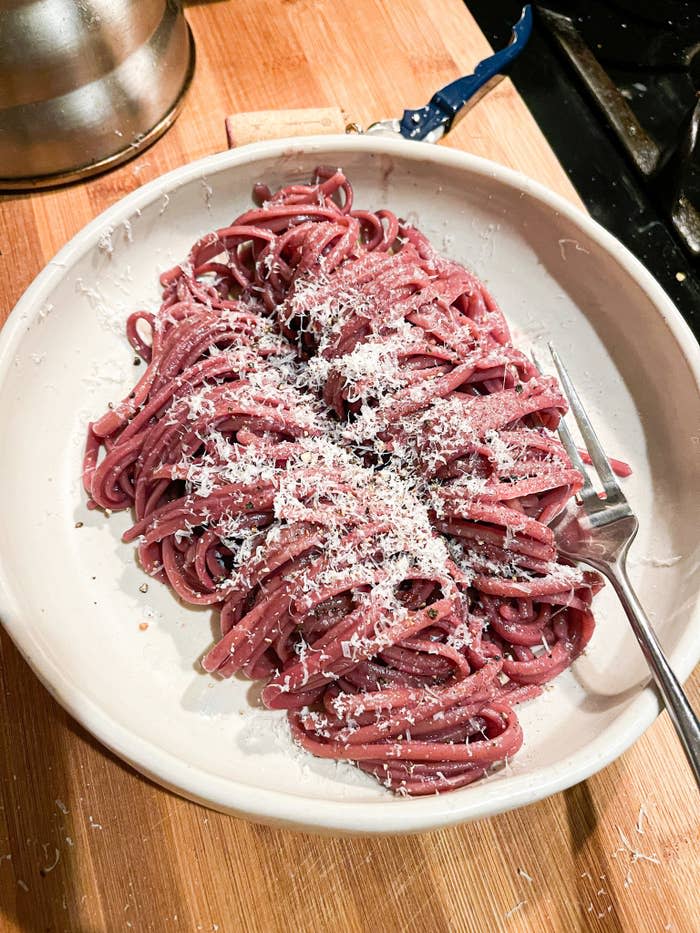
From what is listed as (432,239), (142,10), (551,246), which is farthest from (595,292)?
(142,10)

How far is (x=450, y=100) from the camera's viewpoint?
2.52m

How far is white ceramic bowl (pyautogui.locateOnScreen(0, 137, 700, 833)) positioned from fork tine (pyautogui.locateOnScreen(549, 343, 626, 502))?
0.22 metres

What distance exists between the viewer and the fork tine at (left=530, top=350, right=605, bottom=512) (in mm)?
1868

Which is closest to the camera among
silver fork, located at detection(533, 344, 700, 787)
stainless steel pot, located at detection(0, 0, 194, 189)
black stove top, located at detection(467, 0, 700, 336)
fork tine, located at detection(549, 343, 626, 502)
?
silver fork, located at detection(533, 344, 700, 787)

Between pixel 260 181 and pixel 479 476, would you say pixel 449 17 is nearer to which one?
pixel 260 181

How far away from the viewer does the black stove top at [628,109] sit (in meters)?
2.69

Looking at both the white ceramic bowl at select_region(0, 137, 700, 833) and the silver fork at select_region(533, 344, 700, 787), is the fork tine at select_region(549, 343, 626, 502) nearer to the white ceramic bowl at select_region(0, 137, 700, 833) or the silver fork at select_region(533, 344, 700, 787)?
the silver fork at select_region(533, 344, 700, 787)

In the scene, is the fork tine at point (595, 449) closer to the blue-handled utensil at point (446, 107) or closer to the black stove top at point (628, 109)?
the black stove top at point (628, 109)

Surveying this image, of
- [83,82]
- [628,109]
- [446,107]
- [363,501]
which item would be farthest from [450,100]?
[363,501]

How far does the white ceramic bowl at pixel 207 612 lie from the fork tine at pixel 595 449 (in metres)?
0.22

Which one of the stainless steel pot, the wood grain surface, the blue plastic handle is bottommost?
the wood grain surface

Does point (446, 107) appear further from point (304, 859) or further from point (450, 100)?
point (304, 859)

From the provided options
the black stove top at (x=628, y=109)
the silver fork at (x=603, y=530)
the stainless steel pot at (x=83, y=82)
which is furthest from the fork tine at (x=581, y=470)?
A: the stainless steel pot at (x=83, y=82)

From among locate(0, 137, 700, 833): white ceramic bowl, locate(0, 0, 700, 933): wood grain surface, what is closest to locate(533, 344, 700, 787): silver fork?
locate(0, 137, 700, 833): white ceramic bowl
